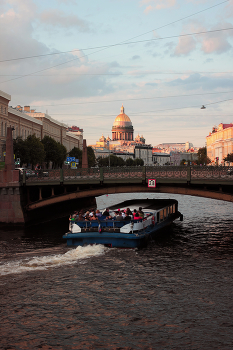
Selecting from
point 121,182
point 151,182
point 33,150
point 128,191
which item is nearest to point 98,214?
point 121,182

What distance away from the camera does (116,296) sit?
1797cm

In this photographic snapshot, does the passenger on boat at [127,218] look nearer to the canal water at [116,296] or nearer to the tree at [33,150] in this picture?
the canal water at [116,296]

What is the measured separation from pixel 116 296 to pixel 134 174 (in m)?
17.3

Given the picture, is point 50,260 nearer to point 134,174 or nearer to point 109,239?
point 109,239

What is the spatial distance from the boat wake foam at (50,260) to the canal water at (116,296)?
48 mm

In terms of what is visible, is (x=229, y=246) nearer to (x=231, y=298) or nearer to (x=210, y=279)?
(x=210, y=279)

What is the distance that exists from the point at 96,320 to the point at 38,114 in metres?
97.0

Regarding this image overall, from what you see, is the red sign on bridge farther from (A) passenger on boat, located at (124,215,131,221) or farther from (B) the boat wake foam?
(B) the boat wake foam

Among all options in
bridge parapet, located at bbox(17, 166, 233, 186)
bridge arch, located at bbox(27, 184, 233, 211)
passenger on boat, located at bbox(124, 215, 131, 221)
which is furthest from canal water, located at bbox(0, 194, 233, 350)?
bridge parapet, located at bbox(17, 166, 233, 186)

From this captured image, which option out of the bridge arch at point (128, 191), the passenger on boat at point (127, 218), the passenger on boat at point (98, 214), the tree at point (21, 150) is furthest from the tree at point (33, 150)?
the passenger on boat at point (127, 218)

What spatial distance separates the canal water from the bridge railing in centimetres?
505

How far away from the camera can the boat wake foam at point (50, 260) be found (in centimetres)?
2161

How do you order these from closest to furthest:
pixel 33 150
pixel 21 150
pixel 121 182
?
pixel 121 182
pixel 21 150
pixel 33 150

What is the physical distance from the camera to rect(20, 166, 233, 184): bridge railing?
31484 millimetres
